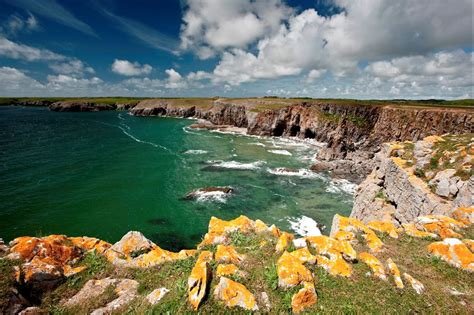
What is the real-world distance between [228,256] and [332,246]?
16.8 ft

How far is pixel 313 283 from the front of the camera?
9719mm

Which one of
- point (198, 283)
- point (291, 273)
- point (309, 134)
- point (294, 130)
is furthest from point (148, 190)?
point (294, 130)

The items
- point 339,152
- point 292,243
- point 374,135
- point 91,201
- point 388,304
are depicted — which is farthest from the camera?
point 374,135

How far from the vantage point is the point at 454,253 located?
11.5 metres

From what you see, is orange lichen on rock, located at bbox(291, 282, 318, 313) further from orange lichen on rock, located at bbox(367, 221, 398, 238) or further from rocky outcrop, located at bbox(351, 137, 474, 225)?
rocky outcrop, located at bbox(351, 137, 474, 225)

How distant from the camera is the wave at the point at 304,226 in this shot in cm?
3076

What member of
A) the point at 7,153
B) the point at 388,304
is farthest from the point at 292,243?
the point at 7,153

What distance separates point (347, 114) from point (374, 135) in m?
16.3

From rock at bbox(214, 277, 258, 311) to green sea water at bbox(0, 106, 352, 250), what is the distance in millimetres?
13985

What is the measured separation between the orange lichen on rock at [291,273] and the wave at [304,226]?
21.3 metres

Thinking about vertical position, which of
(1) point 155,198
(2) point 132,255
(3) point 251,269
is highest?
(3) point 251,269

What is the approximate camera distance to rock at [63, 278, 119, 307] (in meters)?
9.80

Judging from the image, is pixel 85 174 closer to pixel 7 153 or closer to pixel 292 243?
pixel 7 153

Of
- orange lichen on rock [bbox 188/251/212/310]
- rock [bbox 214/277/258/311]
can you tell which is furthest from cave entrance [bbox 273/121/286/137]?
rock [bbox 214/277/258/311]
